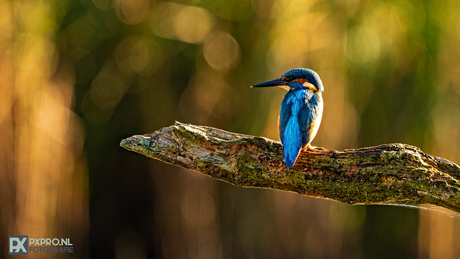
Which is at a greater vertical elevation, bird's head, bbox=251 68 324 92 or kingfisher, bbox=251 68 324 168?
bird's head, bbox=251 68 324 92

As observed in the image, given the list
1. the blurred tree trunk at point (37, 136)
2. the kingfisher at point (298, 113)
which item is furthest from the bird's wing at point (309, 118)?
the blurred tree trunk at point (37, 136)

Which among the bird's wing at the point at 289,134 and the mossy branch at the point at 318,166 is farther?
the bird's wing at the point at 289,134

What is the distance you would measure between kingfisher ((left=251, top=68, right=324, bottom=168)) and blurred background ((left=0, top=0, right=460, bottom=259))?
212cm

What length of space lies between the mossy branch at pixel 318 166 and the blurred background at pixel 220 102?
2623 mm

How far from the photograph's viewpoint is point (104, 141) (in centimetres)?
512

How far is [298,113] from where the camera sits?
2.36 m

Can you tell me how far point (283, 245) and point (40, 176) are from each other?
295cm

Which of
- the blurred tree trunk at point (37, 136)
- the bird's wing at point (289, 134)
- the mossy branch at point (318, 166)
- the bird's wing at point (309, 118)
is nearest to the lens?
the mossy branch at point (318, 166)

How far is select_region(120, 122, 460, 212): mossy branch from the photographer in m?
1.95

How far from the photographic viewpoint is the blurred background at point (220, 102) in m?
4.65

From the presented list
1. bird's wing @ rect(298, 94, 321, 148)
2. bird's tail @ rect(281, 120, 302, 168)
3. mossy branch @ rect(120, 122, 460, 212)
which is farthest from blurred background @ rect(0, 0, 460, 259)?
mossy branch @ rect(120, 122, 460, 212)

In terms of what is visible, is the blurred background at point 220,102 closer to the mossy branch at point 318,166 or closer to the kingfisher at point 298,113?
the kingfisher at point 298,113

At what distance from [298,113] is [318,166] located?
0.40 m

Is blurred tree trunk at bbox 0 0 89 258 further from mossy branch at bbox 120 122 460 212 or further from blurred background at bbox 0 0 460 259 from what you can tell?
mossy branch at bbox 120 122 460 212
